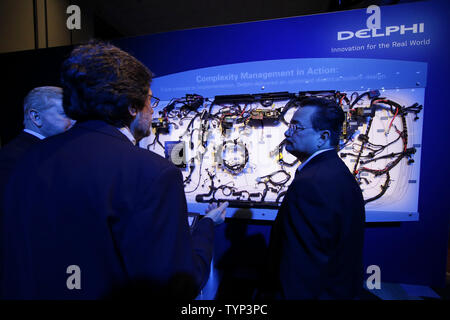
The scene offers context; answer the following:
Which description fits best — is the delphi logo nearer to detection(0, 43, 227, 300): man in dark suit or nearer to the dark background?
the dark background

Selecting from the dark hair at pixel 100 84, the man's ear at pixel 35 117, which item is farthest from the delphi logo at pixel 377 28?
the man's ear at pixel 35 117

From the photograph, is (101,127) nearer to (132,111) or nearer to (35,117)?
(132,111)

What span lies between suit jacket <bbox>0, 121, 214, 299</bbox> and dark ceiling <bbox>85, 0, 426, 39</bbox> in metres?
2.86

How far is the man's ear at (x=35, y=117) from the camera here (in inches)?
52.5

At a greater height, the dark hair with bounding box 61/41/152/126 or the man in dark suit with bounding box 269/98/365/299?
the dark hair with bounding box 61/41/152/126

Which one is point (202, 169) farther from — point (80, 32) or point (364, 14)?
point (80, 32)

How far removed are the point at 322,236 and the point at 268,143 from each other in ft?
3.29

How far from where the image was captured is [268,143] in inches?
66.7

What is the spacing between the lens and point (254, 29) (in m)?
1.66

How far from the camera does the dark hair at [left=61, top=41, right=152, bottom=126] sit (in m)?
0.61
